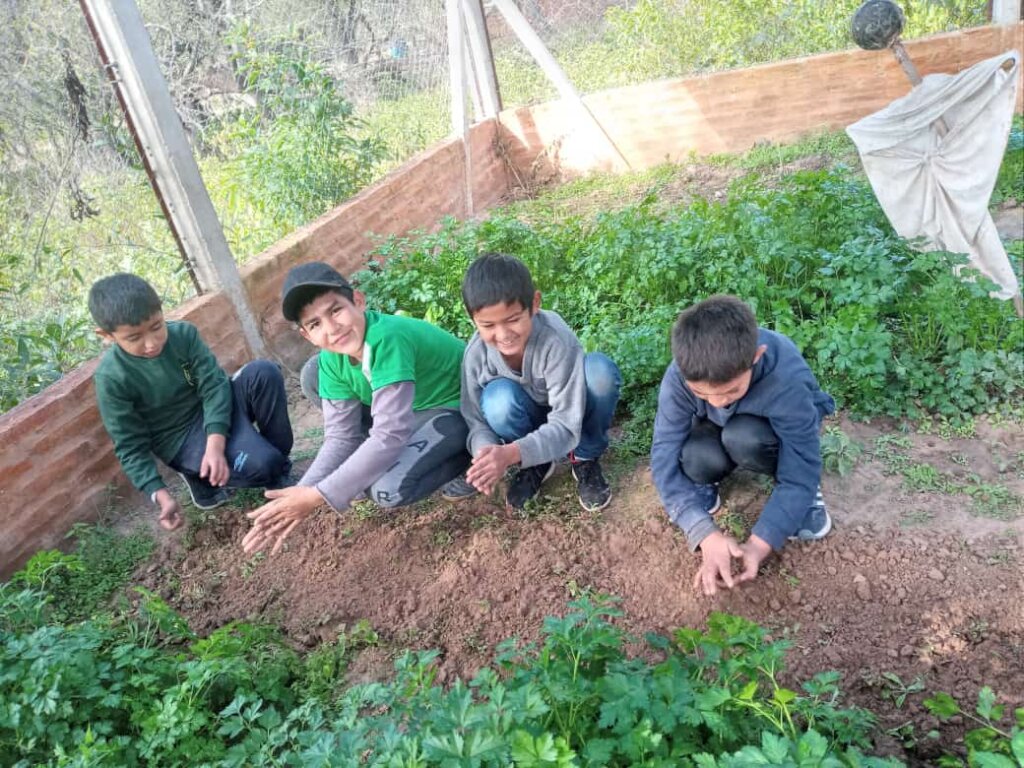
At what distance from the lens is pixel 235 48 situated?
496 centimetres

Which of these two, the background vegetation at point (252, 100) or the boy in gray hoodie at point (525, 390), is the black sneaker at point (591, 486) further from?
the background vegetation at point (252, 100)

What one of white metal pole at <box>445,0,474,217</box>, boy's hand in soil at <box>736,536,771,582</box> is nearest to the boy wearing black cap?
boy's hand in soil at <box>736,536,771,582</box>

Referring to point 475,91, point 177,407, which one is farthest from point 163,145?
point 475,91

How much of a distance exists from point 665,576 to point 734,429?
530 mm

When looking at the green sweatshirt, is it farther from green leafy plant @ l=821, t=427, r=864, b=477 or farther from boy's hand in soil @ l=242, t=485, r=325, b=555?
green leafy plant @ l=821, t=427, r=864, b=477

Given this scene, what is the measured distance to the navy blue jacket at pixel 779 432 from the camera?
7.05ft

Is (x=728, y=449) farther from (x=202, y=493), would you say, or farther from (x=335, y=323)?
(x=202, y=493)

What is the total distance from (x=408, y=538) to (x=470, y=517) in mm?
252

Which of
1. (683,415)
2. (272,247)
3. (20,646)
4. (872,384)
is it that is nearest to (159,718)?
(20,646)

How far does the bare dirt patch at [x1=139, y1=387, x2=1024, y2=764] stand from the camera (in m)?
1.99

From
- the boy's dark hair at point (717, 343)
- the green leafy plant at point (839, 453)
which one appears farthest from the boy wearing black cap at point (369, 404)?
the green leafy plant at point (839, 453)

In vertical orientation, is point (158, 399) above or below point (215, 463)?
above

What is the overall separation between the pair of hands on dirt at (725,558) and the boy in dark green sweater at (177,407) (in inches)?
73.3

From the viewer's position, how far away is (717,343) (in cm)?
197
